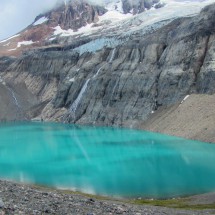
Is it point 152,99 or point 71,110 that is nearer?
point 152,99

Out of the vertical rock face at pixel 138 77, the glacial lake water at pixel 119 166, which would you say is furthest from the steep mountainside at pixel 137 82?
the glacial lake water at pixel 119 166

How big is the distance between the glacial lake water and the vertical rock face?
32.3m

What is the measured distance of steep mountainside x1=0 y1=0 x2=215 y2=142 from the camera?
Answer: 104m

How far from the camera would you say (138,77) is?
12200cm

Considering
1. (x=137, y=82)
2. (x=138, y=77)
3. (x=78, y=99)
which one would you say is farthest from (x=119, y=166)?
(x=78, y=99)

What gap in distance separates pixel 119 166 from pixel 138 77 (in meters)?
73.9

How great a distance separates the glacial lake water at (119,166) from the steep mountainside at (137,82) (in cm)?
1369

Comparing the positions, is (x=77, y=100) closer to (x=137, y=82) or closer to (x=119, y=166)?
(x=137, y=82)

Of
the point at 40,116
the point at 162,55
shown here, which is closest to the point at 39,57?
the point at 40,116

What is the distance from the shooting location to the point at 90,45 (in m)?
179

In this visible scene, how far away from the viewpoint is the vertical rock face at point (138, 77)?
10788 cm

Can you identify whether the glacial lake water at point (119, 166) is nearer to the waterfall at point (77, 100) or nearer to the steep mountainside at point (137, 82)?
the steep mountainside at point (137, 82)

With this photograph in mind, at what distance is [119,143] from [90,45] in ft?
357

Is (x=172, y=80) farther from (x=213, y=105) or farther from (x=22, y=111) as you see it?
(x=22, y=111)
